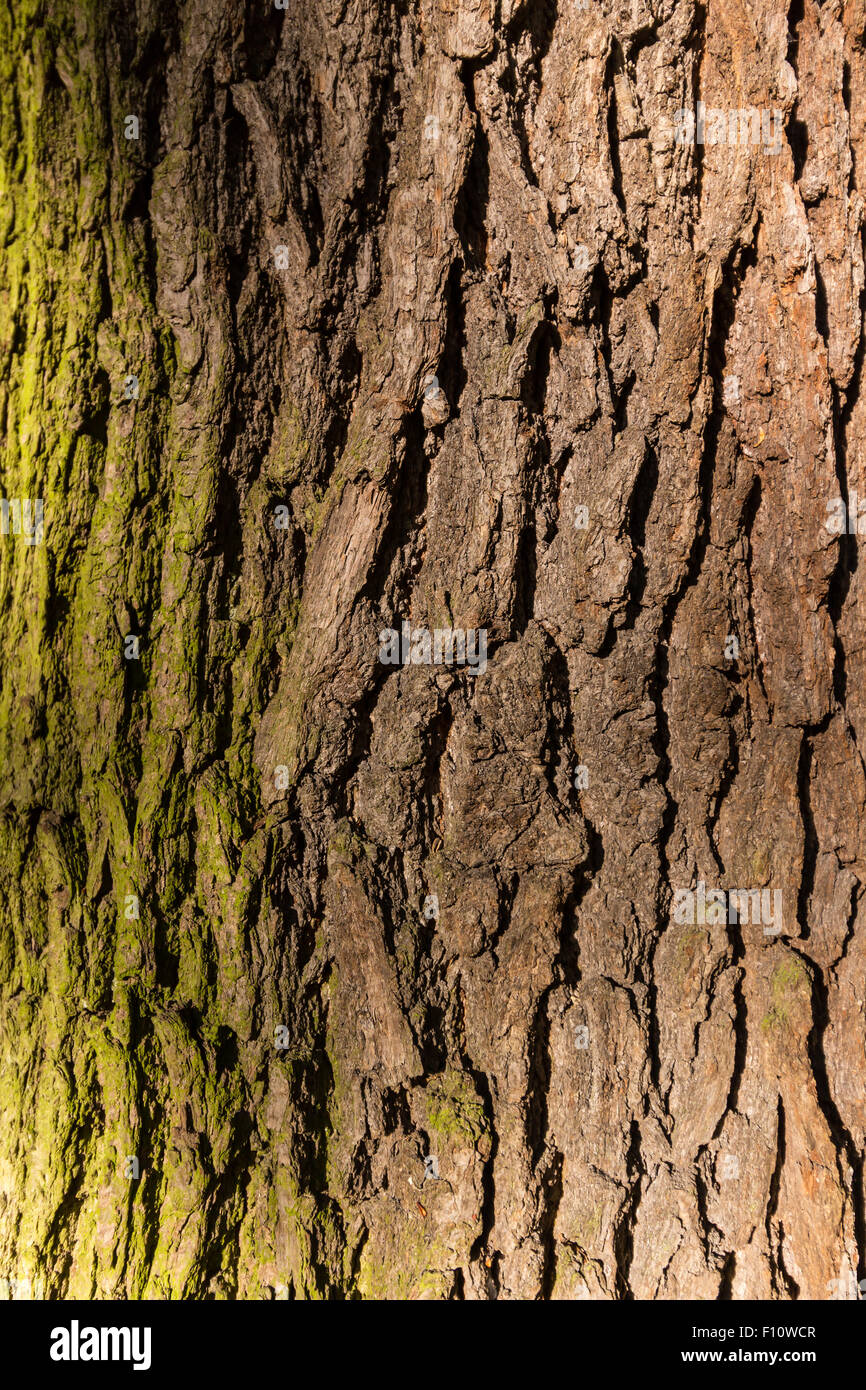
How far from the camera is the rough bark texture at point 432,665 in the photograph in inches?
54.4

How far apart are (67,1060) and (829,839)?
1290 mm

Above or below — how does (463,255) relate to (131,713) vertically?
above

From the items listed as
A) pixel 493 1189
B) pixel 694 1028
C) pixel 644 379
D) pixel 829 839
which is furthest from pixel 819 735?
pixel 493 1189

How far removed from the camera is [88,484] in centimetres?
140

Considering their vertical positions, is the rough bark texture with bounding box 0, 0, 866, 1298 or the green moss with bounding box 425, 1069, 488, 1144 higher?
the rough bark texture with bounding box 0, 0, 866, 1298

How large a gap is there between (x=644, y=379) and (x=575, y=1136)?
1.25 meters

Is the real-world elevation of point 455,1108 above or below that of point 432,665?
below

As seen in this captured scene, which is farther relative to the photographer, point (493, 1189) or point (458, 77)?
point (493, 1189)

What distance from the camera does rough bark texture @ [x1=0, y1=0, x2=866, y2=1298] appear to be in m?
1.38

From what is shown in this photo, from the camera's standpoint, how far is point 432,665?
4.77ft

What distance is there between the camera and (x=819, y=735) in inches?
59.6

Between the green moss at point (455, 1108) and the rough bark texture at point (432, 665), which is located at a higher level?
the rough bark texture at point (432, 665)

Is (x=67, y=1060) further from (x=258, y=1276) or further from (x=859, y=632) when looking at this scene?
(x=859, y=632)

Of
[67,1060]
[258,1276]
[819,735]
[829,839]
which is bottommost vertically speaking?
[258,1276]
